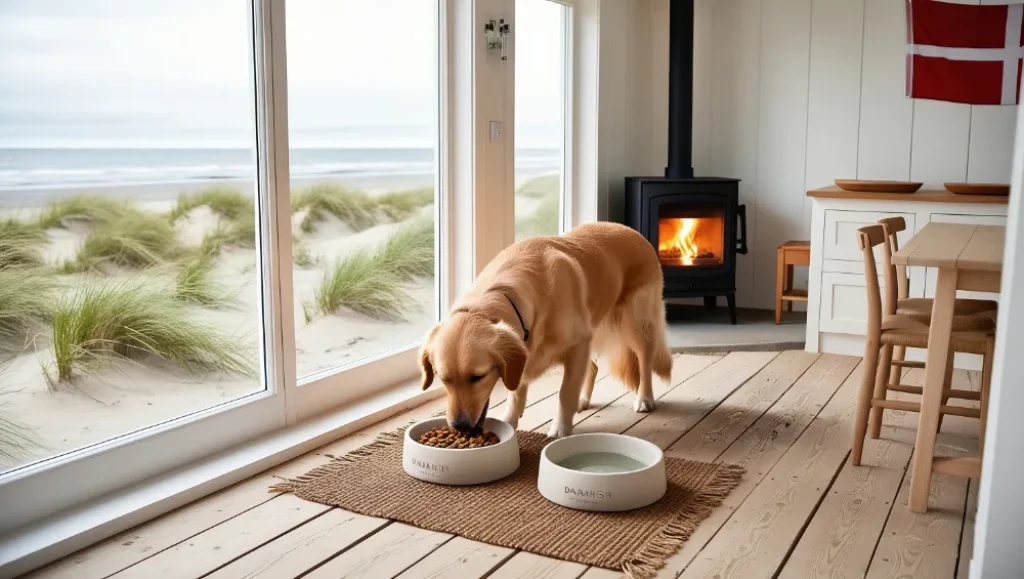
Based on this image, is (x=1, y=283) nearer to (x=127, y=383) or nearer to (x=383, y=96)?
(x=127, y=383)

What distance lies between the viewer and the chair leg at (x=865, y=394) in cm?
289

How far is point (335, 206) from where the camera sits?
3639 mm

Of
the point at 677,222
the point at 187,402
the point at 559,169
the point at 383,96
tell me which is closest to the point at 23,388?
the point at 187,402

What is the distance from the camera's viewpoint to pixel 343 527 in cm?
252

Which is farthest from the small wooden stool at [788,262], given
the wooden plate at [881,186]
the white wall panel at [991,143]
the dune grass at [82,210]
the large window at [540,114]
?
the dune grass at [82,210]

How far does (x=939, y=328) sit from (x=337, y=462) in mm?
1835

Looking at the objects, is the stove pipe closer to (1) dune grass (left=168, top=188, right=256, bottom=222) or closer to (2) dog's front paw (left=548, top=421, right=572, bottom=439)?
(2) dog's front paw (left=548, top=421, right=572, bottom=439)

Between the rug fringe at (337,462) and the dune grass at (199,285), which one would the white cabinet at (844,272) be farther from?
the dune grass at (199,285)

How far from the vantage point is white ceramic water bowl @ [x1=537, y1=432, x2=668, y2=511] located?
2557 mm

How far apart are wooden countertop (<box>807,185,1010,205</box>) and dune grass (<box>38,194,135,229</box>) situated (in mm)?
3239

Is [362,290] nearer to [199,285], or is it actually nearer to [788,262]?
[199,285]

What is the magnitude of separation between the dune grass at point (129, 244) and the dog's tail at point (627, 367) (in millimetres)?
1637

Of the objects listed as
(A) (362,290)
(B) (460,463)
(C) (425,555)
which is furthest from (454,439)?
(A) (362,290)

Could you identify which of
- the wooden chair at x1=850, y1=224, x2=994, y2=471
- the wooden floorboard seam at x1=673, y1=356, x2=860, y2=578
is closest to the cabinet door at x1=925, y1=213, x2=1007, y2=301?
the wooden floorboard seam at x1=673, y1=356, x2=860, y2=578
